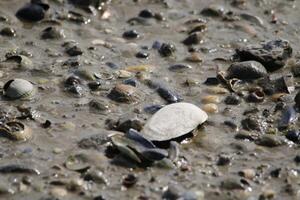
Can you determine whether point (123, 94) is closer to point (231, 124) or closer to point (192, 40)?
point (231, 124)

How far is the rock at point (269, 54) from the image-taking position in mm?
5199

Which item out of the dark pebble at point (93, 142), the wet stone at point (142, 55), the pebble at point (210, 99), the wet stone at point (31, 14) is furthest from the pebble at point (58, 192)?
the wet stone at point (31, 14)

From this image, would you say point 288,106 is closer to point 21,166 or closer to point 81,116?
point 81,116

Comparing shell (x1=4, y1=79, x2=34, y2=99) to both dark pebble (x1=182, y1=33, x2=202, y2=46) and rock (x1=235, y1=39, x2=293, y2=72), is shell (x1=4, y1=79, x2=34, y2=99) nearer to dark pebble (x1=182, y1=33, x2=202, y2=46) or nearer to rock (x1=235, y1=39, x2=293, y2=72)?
dark pebble (x1=182, y1=33, x2=202, y2=46)

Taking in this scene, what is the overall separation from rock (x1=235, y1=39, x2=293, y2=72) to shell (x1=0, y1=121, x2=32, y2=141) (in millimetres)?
1883

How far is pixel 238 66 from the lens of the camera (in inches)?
200

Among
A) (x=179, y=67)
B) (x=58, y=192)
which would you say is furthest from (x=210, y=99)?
(x=58, y=192)

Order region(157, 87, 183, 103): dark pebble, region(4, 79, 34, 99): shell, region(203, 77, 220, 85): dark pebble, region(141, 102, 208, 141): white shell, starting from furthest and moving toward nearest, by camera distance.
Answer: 1. region(203, 77, 220, 85): dark pebble
2. region(157, 87, 183, 103): dark pebble
3. region(4, 79, 34, 99): shell
4. region(141, 102, 208, 141): white shell

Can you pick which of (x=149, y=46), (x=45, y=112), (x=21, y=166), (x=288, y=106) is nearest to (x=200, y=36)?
(x=149, y=46)

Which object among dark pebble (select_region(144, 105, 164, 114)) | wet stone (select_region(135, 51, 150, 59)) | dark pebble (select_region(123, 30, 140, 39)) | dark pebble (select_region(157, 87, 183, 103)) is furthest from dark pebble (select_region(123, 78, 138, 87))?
dark pebble (select_region(123, 30, 140, 39))

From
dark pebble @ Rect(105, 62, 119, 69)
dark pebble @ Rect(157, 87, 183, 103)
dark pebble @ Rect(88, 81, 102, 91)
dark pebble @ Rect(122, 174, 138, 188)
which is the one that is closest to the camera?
dark pebble @ Rect(122, 174, 138, 188)

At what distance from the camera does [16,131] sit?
13.7ft

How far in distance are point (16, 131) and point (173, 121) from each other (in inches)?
38.1

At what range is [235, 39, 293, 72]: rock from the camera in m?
5.20
